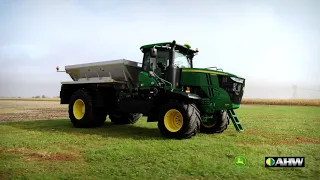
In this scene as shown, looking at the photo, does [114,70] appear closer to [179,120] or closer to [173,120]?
[173,120]

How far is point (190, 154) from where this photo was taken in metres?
6.75

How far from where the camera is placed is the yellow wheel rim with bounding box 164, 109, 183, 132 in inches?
358

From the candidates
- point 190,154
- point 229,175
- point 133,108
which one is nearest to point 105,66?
point 133,108

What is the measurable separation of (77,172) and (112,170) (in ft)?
2.21

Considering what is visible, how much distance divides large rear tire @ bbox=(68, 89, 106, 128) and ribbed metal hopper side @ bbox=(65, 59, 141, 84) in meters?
0.95

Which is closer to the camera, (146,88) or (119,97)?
(146,88)

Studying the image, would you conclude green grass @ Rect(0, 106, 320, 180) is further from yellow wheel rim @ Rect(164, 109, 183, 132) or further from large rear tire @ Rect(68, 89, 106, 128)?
large rear tire @ Rect(68, 89, 106, 128)

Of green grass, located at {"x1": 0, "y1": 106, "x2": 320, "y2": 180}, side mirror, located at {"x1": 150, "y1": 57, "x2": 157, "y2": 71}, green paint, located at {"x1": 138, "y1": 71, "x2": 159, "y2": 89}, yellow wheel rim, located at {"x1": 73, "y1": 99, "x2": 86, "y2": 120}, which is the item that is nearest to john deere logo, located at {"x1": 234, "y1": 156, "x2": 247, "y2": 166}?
green grass, located at {"x1": 0, "y1": 106, "x2": 320, "y2": 180}

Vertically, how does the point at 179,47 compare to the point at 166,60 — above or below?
above

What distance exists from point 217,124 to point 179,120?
211 centimetres

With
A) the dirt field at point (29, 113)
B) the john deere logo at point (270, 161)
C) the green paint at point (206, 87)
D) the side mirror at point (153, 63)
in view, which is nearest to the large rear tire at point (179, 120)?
the green paint at point (206, 87)

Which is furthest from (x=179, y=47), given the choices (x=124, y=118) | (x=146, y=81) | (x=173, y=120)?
(x=124, y=118)

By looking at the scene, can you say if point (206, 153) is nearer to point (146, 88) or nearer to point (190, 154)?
point (190, 154)

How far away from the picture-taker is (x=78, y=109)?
1248 cm
